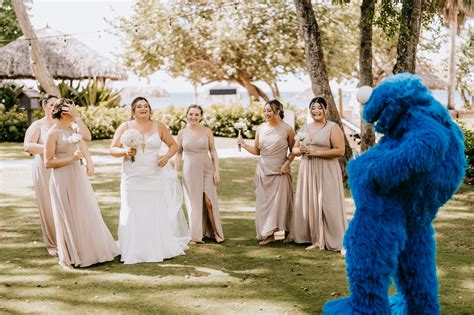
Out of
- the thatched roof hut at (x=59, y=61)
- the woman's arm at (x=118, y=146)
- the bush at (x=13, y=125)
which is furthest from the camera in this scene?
the thatched roof hut at (x=59, y=61)

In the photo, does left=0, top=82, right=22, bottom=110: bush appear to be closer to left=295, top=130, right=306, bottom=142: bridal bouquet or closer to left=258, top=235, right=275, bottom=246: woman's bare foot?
left=258, top=235, right=275, bottom=246: woman's bare foot

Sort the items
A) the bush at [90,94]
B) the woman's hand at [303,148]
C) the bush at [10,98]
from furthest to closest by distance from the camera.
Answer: the bush at [90,94], the bush at [10,98], the woman's hand at [303,148]

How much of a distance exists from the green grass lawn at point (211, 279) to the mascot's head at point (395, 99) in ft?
6.95

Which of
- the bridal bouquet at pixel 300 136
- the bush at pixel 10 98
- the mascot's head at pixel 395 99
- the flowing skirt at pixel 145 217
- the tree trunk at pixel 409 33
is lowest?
the flowing skirt at pixel 145 217

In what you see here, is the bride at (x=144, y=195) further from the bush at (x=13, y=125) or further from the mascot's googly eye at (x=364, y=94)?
the bush at (x=13, y=125)

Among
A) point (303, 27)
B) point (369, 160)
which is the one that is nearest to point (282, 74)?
point (303, 27)

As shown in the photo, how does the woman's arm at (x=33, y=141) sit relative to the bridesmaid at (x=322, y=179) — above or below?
above

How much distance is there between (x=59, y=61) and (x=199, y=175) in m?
22.7

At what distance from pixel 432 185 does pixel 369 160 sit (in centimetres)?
43

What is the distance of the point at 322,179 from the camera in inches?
303

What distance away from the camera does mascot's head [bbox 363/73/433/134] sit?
3.95 m

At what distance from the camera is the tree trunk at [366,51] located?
37.9 feet

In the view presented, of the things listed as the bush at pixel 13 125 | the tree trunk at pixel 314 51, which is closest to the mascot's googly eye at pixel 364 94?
the tree trunk at pixel 314 51

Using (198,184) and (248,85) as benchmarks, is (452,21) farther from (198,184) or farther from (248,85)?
(198,184)
